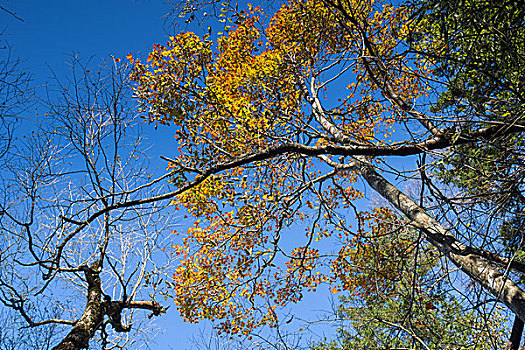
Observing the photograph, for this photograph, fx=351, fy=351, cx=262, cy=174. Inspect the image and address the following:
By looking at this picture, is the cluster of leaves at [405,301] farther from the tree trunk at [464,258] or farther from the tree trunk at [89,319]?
the tree trunk at [89,319]

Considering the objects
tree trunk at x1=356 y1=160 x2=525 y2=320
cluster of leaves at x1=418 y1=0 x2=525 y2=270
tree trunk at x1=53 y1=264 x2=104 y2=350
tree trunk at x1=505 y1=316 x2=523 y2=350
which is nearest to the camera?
cluster of leaves at x1=418 y1=0 x2=525 y2=270

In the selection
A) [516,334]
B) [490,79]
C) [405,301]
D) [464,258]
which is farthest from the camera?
[405,301]

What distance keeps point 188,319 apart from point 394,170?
5.51 m

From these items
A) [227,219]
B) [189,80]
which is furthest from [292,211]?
[189,80]

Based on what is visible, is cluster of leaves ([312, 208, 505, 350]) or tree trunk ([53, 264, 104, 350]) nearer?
cluster of leaves ([312, 208, 505, 350])

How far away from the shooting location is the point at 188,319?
689cm

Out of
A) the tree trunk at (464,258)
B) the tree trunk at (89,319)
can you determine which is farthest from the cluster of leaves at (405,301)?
the tree trunk at (89,319)

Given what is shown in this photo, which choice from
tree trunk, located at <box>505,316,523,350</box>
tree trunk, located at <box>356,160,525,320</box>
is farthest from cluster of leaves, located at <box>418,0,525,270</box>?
tree trunk, located at <box>505,316,523,350</box>

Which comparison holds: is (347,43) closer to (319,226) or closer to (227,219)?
(319,226)

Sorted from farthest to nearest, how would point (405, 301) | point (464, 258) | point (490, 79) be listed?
1. point (405, 301)
2. point (464, 258)
3. point (490, 79)

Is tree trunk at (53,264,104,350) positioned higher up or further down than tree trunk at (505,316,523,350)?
higher up

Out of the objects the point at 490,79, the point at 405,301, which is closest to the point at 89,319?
the point at 405,301

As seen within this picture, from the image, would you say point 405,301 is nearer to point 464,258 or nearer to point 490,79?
point 464,258

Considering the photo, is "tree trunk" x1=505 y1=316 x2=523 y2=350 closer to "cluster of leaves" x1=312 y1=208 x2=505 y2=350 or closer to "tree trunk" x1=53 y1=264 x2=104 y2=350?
"cluster of leaves" x1=312 y1=208 x2=505 y2=350
